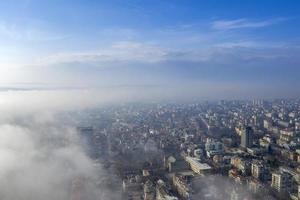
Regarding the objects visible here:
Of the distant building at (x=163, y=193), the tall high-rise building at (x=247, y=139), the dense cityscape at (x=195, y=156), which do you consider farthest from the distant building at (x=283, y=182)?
the tall high-rise building at (x=247, y=139)

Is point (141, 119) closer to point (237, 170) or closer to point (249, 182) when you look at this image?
point (237, 170)

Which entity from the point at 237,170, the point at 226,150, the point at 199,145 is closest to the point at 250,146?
the point at 226,150

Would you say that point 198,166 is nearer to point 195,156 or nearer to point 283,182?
point 195,156

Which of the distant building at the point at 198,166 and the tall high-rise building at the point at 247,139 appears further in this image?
the tall high-rise building at the point at 247,139

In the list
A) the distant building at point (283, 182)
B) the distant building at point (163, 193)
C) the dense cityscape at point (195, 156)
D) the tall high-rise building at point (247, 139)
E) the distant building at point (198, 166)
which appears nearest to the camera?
the distant building at point (163, 193)

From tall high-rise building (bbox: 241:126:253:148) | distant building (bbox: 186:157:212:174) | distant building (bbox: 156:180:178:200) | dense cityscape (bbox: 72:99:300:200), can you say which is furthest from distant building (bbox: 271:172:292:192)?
tall high-rise building (bbox: 241:126:253:148)

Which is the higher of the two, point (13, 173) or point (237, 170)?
point (13, 173)

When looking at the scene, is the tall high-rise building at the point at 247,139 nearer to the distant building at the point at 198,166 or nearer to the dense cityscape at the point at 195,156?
the dense cityscape at the point at 195,156

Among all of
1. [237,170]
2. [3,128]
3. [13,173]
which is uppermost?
[3,128]
